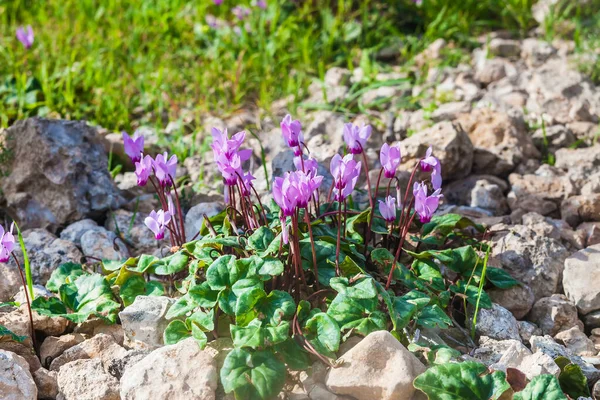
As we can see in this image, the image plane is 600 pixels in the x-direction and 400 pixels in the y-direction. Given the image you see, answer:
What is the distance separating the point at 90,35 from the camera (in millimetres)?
4961

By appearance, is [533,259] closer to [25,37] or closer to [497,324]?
[497,324]

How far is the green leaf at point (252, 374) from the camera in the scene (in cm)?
212

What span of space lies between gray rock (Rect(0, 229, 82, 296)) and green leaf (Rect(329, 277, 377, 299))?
120 centimetres

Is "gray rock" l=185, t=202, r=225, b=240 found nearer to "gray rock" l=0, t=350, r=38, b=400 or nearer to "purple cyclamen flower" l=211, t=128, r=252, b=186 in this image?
"purple cyclamen flower" l=211, t=128, r=252, b=186

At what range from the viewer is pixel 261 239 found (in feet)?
8.11

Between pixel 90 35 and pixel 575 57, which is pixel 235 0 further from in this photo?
pixel 575 57

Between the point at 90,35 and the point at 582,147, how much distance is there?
303 centimetres

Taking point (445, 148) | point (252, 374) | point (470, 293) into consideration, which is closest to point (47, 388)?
point (252, 374)

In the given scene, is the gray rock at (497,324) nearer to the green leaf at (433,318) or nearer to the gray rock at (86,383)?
the green leaf at (433,318)

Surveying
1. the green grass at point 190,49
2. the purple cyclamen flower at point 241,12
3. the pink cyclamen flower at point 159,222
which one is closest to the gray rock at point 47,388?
the pink cyclamen flower at point 159,222

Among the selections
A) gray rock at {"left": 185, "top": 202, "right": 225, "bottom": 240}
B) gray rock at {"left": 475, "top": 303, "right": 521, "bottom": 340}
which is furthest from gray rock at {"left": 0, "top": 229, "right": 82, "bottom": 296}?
gray rock at {"left": 475, "top": 303, "right": 521, "bottom": 340}

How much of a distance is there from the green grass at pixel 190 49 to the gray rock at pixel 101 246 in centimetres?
88

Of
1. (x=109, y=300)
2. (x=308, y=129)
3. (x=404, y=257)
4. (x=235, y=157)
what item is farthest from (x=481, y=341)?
(x=308, y=129)

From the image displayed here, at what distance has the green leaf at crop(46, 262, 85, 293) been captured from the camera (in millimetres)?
2807
